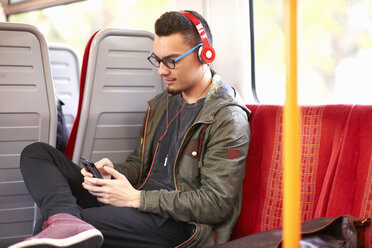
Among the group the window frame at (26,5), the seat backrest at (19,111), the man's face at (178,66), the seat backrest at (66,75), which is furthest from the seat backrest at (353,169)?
the window frame at (26,5)

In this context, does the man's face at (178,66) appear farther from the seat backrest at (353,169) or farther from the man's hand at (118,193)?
the seat backrest at (353,169)

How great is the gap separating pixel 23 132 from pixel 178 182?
1.10 metres

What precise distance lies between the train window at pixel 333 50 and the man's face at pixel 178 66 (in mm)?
527

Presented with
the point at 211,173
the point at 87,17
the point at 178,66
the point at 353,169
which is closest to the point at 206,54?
the point at 178,66

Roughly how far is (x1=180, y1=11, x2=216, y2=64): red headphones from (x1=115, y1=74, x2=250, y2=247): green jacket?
0.13 meters

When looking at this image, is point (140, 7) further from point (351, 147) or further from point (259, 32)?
point (351, 147)

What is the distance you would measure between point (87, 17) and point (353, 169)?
320 cm

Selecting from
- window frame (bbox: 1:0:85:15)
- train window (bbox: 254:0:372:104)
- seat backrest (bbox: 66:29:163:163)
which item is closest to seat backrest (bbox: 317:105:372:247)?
train window (bbox: 254:0:372:104)

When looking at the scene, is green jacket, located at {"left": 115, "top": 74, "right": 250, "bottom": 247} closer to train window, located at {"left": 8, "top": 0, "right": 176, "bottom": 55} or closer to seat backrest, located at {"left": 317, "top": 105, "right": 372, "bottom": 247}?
seat backrest, located at {"left": 317, "top": 105, "right": 372, "bottom": 247}

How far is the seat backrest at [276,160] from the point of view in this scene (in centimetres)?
211

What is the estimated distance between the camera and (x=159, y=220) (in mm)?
2186

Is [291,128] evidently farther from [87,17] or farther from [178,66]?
[87,17]

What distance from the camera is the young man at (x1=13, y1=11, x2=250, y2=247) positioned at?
213 cm

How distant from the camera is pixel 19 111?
9.34ft
